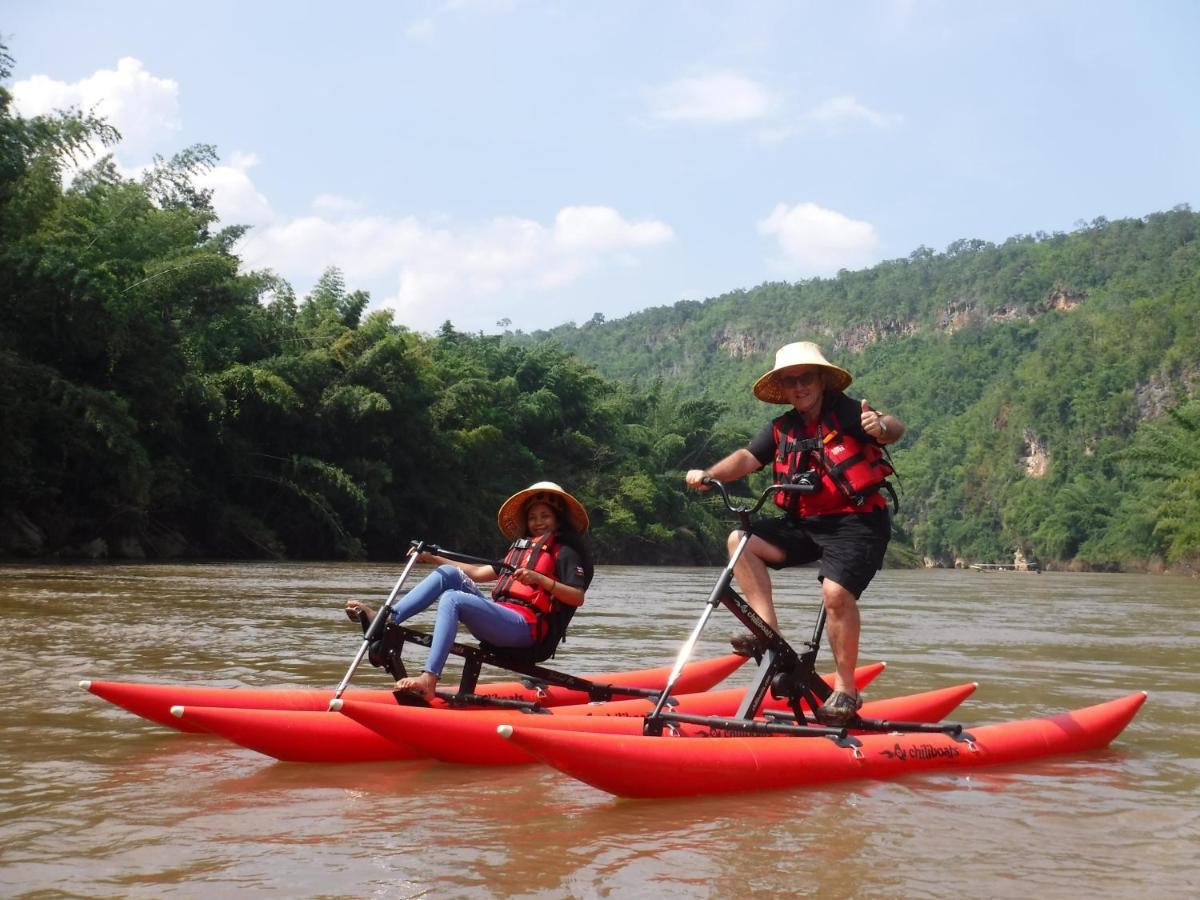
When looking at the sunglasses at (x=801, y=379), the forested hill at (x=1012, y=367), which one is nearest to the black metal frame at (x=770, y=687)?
the sunglasses at (x=801, y=379)

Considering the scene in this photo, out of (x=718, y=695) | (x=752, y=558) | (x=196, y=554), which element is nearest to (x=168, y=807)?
(x=752, y=558)

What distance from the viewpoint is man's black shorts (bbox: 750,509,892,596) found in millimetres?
5199

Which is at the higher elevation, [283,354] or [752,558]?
[283,354]

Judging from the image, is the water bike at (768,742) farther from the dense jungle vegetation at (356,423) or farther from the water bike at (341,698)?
the dense jungle vegetation at (356,423)

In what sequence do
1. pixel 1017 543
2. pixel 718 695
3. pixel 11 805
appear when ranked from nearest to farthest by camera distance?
pixel 11 805 → pixel 718 695 → pixel 1017 543

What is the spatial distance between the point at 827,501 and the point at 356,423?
106 ft

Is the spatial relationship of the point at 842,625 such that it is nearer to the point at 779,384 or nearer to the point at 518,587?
the point at 779,384

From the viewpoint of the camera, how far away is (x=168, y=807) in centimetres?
435

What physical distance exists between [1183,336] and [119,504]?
91.1 m

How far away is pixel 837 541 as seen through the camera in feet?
17.2

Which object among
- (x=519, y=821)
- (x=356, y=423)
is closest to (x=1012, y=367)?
(x=356, y=423)

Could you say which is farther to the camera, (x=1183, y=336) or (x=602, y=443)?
(x=1183, y=336)

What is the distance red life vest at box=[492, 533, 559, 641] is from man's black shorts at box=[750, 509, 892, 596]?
1.05m

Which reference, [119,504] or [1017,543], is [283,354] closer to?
[119,504]
